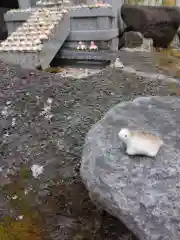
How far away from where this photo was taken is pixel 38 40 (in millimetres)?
6504

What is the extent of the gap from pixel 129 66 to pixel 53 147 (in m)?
2.86

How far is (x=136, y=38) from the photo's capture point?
8336 mm

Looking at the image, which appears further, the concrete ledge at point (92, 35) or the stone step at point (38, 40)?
the concrete ledge at point (92, 35)

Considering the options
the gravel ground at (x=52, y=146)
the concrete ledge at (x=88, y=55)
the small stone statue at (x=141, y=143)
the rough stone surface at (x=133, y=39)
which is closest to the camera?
the small stone statue at (x=141, y=143)

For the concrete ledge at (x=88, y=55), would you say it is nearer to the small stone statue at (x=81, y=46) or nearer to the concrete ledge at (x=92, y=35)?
the small stone statue at (x=81, y=46)

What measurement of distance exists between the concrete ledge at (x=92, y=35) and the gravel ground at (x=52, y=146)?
2123mm

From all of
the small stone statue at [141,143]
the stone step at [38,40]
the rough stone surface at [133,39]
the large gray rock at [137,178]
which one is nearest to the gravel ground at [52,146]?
the stone step at [38,40]

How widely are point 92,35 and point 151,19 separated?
2.22 m

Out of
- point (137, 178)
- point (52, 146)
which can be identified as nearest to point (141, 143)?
point (137, 178)

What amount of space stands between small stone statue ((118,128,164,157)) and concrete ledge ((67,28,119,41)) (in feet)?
17.0

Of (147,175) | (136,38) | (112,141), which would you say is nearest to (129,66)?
(136,38)

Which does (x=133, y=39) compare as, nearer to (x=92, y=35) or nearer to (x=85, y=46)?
(x=92, y=35)

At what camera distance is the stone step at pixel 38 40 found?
6316 mm

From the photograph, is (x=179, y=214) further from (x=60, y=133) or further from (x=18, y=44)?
(x=18, y=44)
